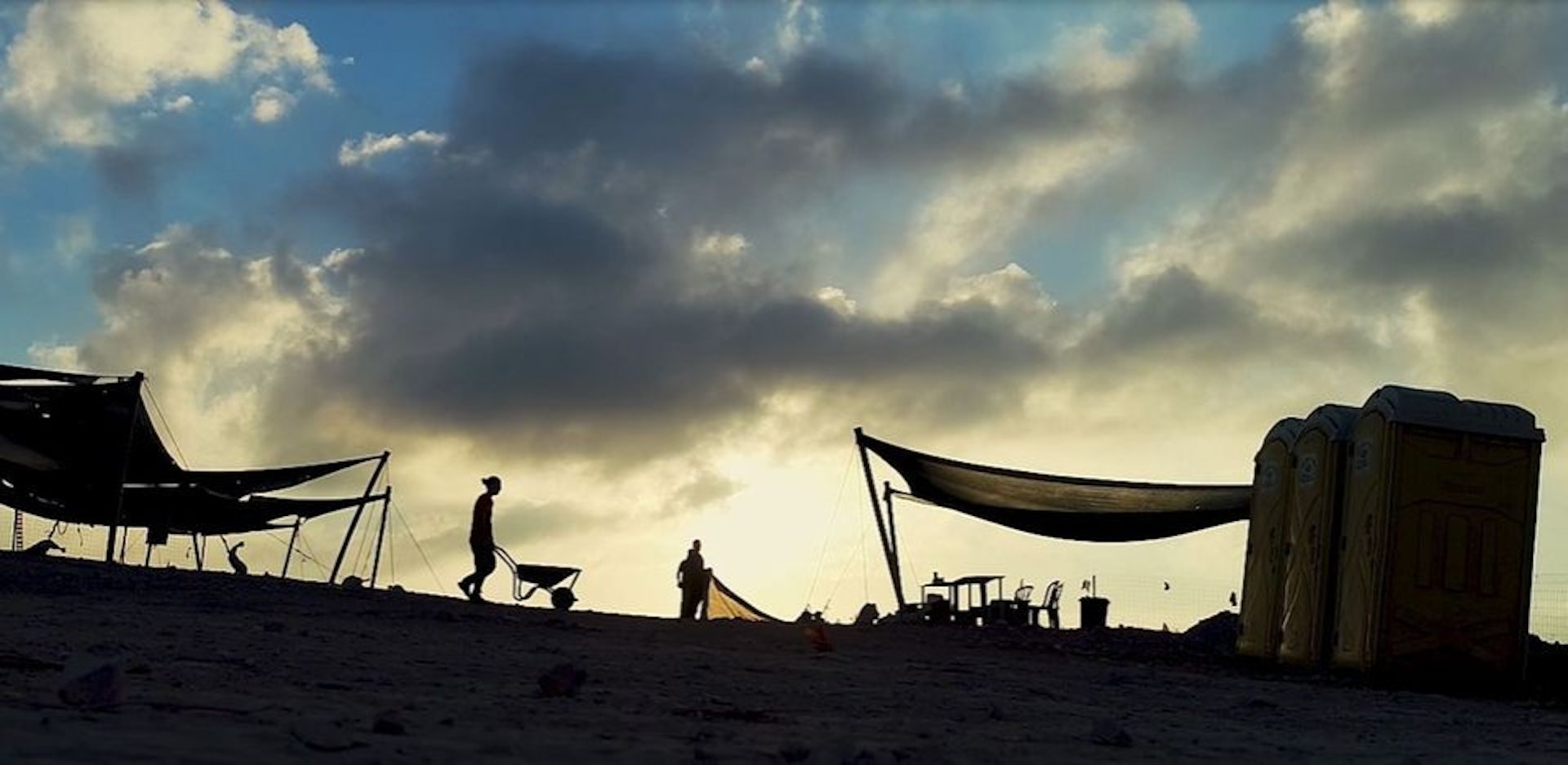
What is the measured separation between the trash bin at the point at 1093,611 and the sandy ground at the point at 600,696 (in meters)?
5.57

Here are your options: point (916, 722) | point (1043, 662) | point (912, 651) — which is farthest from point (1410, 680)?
point (916, 722)

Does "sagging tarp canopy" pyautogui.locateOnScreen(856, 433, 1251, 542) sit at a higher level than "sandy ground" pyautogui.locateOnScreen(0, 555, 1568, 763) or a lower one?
higher

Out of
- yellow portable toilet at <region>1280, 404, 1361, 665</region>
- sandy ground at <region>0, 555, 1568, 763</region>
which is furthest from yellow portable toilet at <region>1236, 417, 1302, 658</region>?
sandy ground at <region>0, 555, 1568, 763</region>

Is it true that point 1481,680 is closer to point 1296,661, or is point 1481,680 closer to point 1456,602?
point 1456,602

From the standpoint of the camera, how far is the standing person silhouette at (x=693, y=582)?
22297 millimetres

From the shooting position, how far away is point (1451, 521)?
607 inches

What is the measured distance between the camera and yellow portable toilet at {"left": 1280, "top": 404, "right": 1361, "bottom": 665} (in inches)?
645

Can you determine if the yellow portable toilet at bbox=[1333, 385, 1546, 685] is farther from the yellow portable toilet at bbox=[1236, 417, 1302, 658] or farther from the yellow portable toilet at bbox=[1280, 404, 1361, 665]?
the yellow portable toilet at bbox=[1236, 417, 1302, 658]

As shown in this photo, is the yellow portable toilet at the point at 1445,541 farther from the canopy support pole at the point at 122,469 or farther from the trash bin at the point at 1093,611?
the canopy support pole at the point at 122,469

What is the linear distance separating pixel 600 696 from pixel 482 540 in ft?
38.0

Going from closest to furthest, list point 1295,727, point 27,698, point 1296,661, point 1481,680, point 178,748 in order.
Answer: point 178,748, point 27,698, point 1295,727, point 1481,680, point 1296,661

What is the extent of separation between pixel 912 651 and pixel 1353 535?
4.52m

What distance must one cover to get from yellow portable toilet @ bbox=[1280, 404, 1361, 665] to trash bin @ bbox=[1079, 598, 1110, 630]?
5093 mm

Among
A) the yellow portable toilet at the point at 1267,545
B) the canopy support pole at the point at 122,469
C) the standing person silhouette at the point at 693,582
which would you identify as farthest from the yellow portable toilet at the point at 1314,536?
the canopy support pole at the point at 122,469
